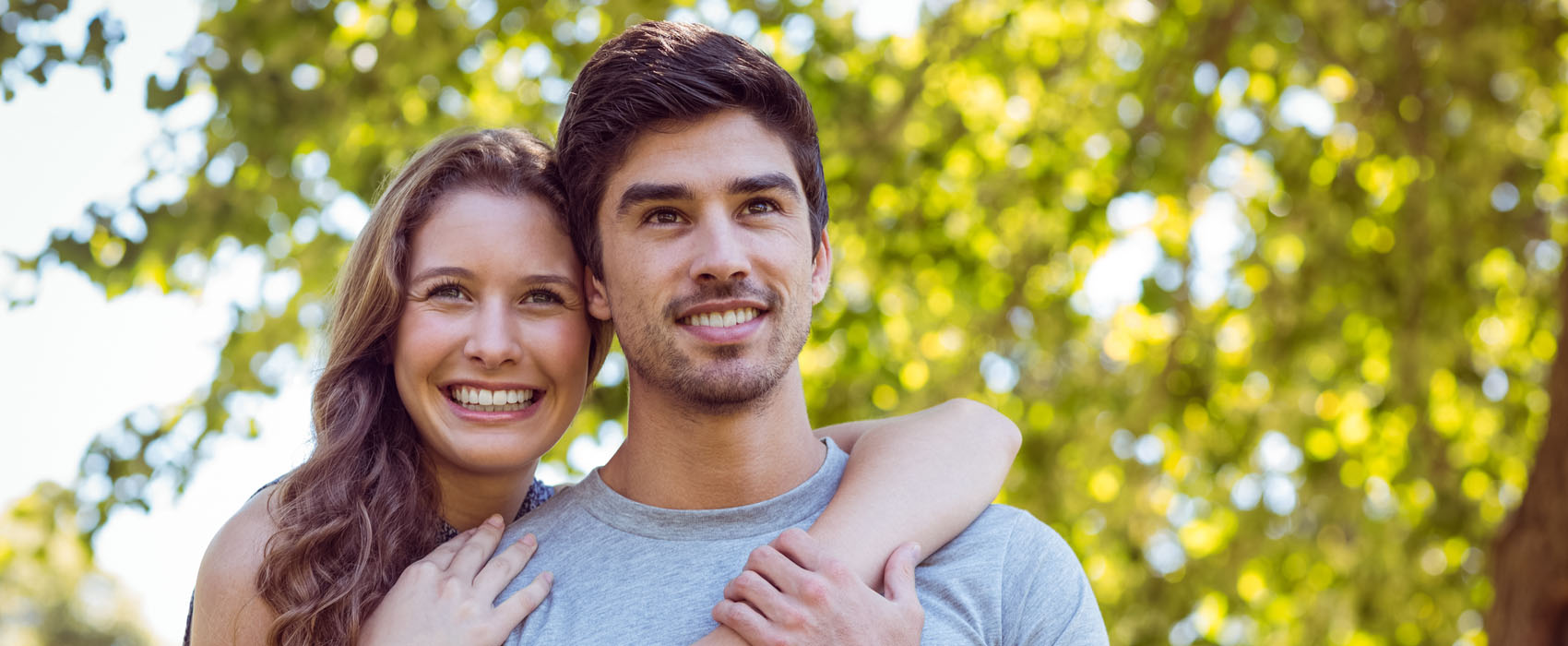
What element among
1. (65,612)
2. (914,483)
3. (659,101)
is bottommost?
(65,612)

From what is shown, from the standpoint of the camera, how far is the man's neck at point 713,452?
229 cm

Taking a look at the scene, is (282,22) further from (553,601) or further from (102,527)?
(553,601)

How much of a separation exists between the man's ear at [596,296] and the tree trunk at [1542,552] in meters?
3.33

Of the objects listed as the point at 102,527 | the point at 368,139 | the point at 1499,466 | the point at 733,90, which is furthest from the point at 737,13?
the point at 1499,466

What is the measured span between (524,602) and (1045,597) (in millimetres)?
888

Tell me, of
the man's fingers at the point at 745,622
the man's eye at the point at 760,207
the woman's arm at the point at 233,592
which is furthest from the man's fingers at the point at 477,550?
the man's eye at the point at 760,207

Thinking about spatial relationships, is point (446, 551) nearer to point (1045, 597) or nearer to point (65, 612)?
point (1045, 597)

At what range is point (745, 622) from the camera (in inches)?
75.1

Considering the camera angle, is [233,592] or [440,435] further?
[440,435]

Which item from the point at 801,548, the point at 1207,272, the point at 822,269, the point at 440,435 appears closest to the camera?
the point at 801,548

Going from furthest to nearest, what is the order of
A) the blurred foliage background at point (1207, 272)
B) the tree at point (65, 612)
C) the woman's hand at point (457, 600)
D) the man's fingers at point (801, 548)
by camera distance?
the tree at point (65, 612), the blurred foliage background at point (1207, 272), the woman's hand at point (457, 600), the man's fingers at point (801, 548)

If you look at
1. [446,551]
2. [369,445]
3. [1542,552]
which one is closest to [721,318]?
[446,551]

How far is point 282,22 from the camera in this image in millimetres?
4258

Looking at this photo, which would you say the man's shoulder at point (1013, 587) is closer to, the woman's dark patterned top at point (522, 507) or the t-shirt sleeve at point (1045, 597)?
the t-shirt sleeve at point (1045, 597)
